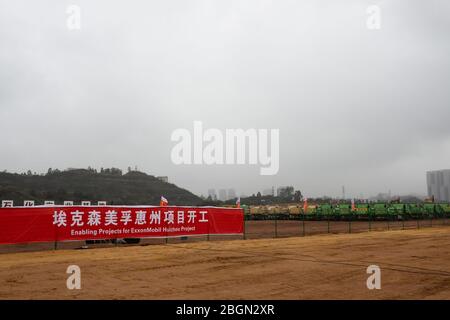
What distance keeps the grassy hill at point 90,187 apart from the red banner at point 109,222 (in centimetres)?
4746

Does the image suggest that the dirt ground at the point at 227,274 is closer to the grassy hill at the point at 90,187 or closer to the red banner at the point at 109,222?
the red banner at the point at 109,222

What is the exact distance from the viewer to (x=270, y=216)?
64188 millimetres

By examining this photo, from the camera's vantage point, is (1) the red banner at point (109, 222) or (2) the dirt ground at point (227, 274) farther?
(1) the red banner at point (109, 222)

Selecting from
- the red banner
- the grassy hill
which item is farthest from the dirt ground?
the grassy hill

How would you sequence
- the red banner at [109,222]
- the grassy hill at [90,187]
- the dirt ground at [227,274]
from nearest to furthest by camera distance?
1. the dirt ground at [227,274]
2. the red banner at [109,222]
3. the grassy hill at [90,187]

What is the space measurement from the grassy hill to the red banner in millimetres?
47457

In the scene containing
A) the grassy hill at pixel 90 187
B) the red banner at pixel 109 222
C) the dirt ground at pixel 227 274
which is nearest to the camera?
the dirt ground at pixel 227 274

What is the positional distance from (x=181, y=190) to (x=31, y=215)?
130891 millimetres

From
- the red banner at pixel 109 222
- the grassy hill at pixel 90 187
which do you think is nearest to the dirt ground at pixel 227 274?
the red banner at pixel 109 222

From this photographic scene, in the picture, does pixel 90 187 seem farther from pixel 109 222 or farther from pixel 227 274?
pixel 227 274

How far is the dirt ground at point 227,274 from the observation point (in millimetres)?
8648

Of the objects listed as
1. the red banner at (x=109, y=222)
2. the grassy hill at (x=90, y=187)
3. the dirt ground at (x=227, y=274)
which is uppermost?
the grassy hill at (x=90, y=187)

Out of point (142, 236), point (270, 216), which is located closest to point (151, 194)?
point (270, 216)
